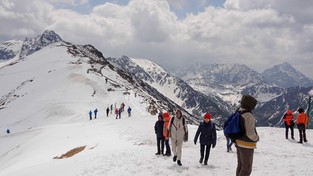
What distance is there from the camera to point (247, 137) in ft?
33.0

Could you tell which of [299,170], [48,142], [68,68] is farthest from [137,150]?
[68,68]

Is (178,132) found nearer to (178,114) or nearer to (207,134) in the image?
(178,114)

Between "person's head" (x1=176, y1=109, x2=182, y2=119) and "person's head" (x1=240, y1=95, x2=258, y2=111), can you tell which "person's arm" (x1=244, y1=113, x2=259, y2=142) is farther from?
"person's head" (x1=176, y1=109, x2=182, y2=119)

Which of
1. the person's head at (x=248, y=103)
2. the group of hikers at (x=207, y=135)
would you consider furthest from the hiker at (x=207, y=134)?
the person's head at (x=248, y=103)

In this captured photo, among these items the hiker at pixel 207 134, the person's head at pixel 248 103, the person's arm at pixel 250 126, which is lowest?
the hiker at pixel 207 134

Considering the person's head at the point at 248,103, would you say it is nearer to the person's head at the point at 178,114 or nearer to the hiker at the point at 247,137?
the hiker at the point at 247,137

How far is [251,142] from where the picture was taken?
1007 cm

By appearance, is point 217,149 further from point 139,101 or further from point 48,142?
point 139,101

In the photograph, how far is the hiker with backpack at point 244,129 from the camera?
32.6 feet

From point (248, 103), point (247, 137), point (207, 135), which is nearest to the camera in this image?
point (248, 103)

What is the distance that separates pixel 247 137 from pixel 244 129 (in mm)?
273

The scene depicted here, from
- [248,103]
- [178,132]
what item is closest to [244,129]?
[248,103]

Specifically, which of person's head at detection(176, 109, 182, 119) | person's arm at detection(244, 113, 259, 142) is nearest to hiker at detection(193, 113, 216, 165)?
person's head at detection(176, 109, 182, 119)

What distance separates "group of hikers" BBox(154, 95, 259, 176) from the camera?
999 centimetres
